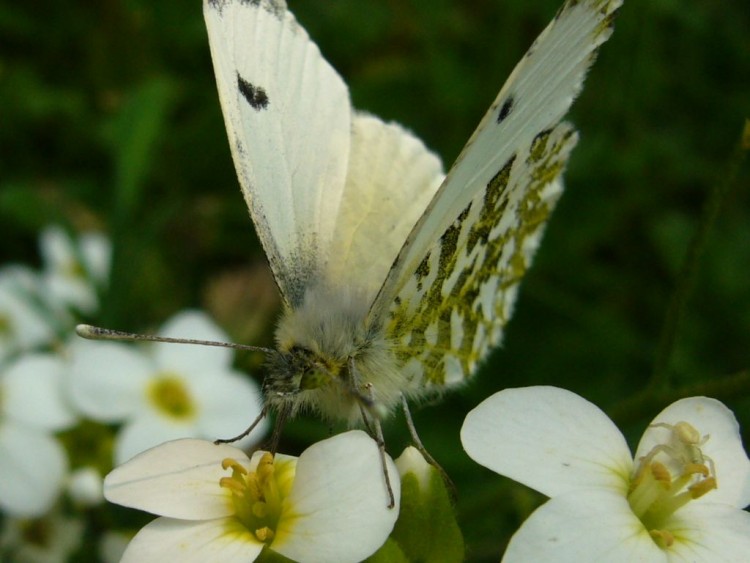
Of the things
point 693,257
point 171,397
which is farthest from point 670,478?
point 171,397

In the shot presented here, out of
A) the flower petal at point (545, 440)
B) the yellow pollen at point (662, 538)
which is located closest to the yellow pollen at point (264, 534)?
the flower petal at point (545, 440)

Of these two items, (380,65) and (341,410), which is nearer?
(341,410)

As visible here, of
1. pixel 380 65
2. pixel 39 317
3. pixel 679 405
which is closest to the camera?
pixel 679 405

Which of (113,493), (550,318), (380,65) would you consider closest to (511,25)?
(380,65)

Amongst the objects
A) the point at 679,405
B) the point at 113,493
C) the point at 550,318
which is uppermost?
the point at 679,405

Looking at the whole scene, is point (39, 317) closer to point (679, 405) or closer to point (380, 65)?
point (380, 65)

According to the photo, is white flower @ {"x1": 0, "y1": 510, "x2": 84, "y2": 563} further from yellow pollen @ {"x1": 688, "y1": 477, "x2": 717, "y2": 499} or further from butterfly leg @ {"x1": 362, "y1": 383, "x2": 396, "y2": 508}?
yellow pollen @ {"x1": 688, "y1": 477, "x2": 717, "y2": 499}

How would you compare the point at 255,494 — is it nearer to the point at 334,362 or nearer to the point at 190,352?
the point at 334,362

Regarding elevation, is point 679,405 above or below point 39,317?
above
